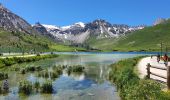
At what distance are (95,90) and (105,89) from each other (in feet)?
6.13

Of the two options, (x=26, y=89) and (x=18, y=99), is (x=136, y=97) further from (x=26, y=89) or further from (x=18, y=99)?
(x=26, y=89)

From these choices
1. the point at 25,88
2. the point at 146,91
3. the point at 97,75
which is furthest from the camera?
the point at 97,75

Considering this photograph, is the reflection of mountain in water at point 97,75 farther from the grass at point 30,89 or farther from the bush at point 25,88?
the bush at point 25,88

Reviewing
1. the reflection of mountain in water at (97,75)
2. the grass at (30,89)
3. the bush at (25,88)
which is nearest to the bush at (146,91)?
the grass at (30,89)

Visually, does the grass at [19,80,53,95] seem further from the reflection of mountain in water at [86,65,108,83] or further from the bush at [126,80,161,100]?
the bush at [126,80,161,100]

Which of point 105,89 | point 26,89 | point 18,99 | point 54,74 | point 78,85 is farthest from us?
point 54,74

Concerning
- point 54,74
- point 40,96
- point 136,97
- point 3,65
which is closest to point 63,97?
point 40,96

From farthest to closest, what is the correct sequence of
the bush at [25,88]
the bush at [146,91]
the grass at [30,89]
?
the grass at [30,89] → the bush at [25,88] → the bush at [146,91]

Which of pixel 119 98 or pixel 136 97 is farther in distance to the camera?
pixel 119 98

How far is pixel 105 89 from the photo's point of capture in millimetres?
51781

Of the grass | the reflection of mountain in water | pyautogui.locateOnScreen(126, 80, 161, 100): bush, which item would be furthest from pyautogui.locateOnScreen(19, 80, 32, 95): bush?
pyautogui.locateOnScreen(126, 80, 161, 100): bush

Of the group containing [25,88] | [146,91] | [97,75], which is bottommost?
[97,75]

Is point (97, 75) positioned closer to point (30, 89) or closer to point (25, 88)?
point (30, 89)

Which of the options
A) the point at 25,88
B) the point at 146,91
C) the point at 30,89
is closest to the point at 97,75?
the point at 30,89
